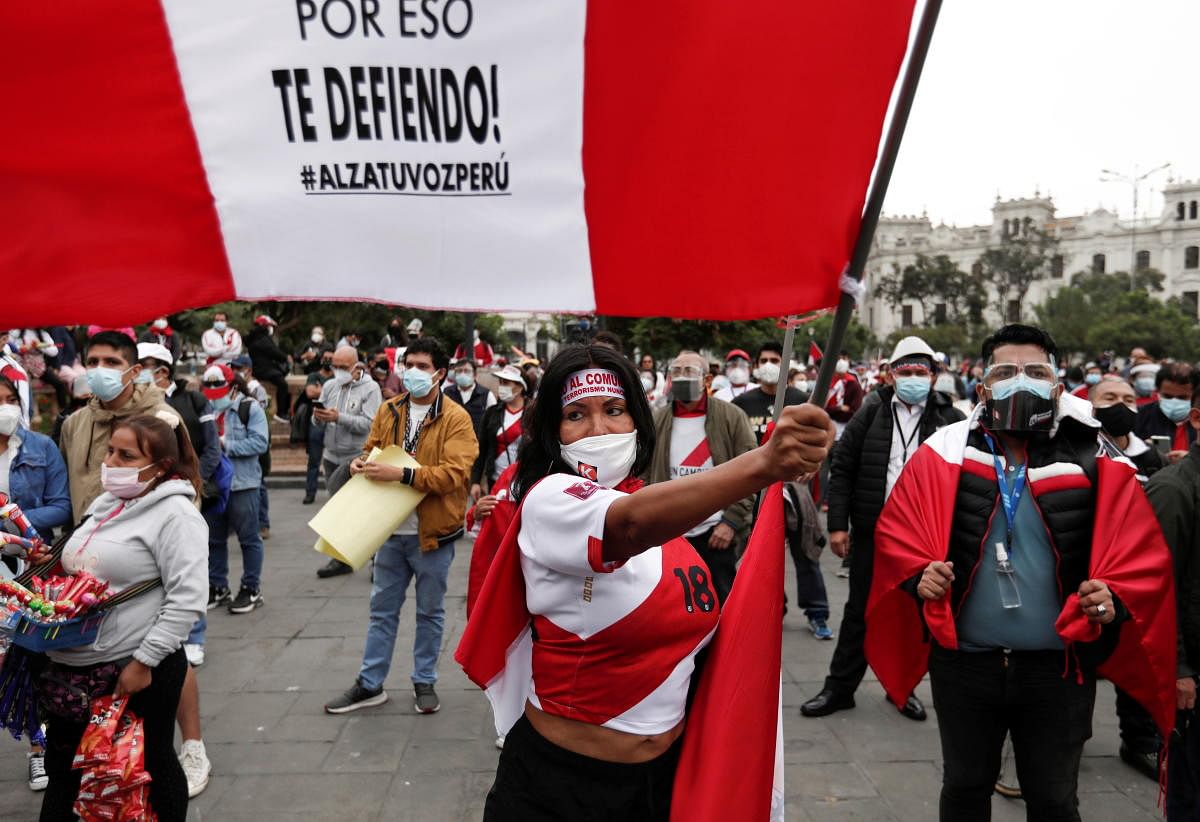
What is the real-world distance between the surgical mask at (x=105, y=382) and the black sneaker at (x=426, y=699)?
2194 mm

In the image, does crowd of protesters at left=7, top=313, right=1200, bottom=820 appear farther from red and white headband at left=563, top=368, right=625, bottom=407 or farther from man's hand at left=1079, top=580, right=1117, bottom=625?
red and white headband at left=563, top=368, right=625, bottom=407

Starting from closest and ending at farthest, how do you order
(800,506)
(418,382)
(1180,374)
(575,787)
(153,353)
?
(575,787) < (418,382) < (800,506) < (153,353) < (1180,374)

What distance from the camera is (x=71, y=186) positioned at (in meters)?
2.02

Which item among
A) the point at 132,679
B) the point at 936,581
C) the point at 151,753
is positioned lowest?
the point at 151,753

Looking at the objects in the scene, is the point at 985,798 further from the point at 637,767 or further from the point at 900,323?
the point at 900,323

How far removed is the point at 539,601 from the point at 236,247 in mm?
1091

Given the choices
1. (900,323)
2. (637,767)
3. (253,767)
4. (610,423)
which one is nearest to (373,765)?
(253,767)

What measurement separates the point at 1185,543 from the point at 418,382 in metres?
3.86

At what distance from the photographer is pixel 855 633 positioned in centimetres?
485

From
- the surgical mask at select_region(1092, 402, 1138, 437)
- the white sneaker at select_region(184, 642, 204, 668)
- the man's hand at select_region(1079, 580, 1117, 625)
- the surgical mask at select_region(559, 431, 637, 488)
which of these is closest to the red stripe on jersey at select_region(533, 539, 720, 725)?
the surgical mask at select_region(559, 431, 637, 488)

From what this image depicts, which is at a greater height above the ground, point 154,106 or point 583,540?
point 154,106

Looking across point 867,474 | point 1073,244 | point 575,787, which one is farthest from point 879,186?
point 1073,244

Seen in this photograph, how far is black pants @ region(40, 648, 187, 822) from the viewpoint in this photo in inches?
126

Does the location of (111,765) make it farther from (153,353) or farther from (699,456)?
(153,353)
